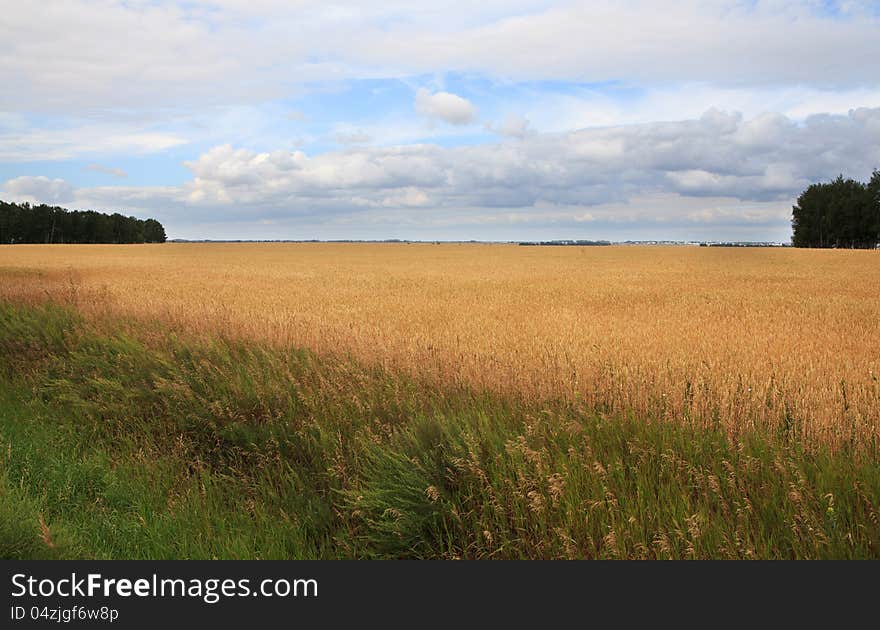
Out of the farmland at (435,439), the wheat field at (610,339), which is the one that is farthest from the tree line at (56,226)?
the farmland at (435,439)

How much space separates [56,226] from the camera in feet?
418

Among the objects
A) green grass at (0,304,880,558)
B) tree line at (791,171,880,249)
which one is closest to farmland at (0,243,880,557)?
green grass at (0,304,880,558)

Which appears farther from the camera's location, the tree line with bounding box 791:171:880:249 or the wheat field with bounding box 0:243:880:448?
the tree line with bounding box 791:171:880:249

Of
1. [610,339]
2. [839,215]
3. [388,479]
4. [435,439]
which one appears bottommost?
[388,479]

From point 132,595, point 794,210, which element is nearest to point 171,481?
point 132,595

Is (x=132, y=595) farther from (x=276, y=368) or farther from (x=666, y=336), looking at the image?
(x=666, y=336)

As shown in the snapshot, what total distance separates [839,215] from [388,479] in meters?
119

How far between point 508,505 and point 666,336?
8.37 m

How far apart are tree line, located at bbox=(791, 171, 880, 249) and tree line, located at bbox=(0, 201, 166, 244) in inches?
5147

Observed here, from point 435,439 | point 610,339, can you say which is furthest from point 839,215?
point 435,439

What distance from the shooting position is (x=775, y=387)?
7902 mm

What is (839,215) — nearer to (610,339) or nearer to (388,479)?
(610,339)

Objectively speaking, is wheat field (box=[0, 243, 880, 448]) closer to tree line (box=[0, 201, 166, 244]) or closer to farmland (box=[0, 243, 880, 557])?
farmland (box=[0, 243, 880, 557])

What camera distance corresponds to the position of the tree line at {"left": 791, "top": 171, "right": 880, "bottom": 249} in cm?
9988
